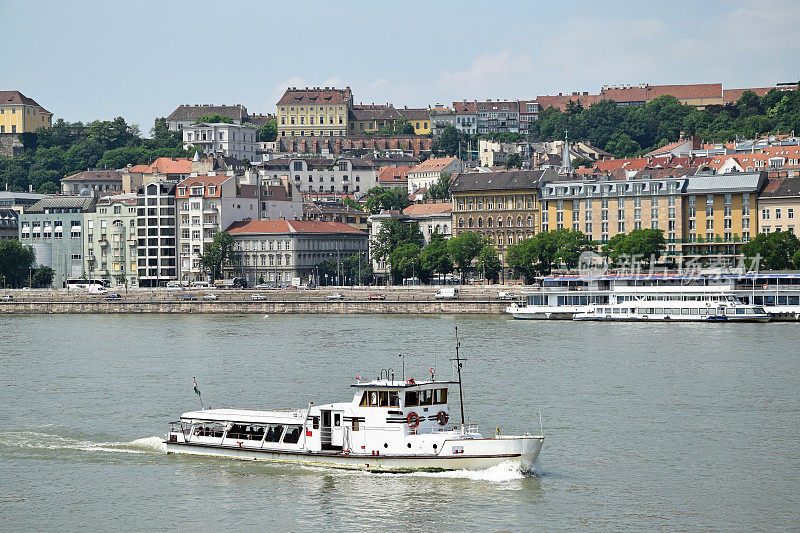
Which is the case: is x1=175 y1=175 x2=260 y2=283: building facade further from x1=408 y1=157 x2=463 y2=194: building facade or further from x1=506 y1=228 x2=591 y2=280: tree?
x1=408 y1=157 x2=463 y2=194: building facade

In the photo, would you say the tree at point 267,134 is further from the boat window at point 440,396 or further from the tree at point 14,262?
the boat window at point 440,396

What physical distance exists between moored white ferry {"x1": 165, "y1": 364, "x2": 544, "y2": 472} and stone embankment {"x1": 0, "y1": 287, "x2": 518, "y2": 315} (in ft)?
182

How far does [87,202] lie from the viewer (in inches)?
5148

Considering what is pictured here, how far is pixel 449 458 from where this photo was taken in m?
30.1

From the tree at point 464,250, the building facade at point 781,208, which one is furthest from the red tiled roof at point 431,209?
the building facade at point 781,208

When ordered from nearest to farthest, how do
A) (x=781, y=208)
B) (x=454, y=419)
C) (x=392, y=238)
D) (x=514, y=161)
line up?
1. (x=454, y=419)
2. (x=781, y=208)
3. (x=392, y=238)
4. (x=514, y=161)

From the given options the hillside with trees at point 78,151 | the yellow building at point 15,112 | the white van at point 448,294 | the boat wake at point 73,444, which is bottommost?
the boat wake at point 73,444

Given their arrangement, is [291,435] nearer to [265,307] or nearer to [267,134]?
[265,307]

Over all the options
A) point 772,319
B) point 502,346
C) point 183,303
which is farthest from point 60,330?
point 772,319

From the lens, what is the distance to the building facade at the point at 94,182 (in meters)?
160

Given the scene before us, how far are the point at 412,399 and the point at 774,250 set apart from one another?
63621 millimetres

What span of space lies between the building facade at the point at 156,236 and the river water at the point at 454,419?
57.7 m

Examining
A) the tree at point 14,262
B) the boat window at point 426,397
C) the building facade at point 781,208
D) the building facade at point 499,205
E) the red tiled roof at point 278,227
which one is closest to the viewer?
the boat window at point 426,397

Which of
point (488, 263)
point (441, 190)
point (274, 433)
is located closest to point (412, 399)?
point (274, 433)
